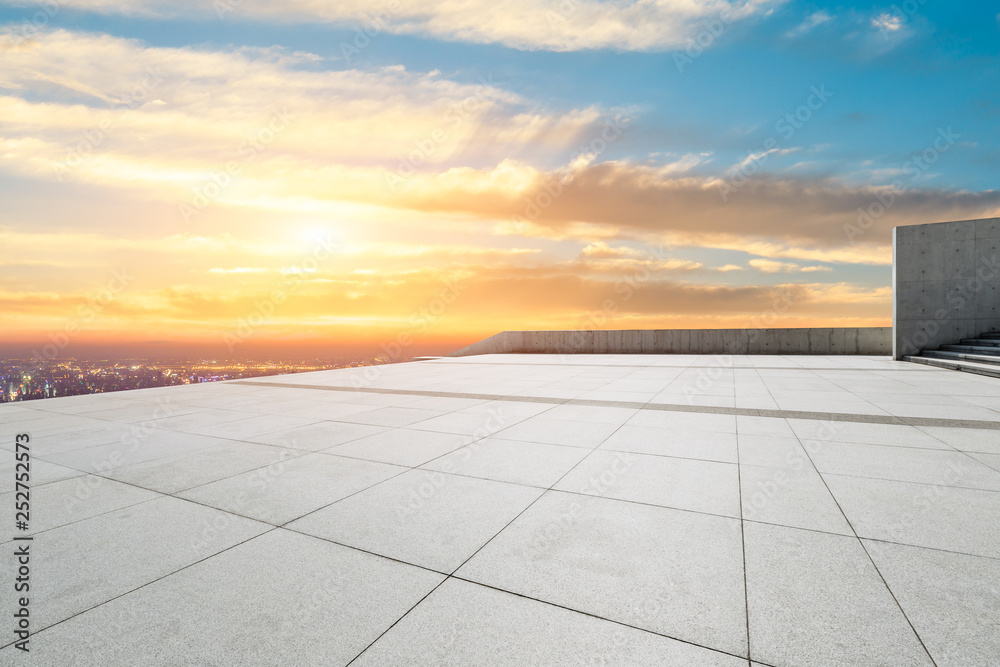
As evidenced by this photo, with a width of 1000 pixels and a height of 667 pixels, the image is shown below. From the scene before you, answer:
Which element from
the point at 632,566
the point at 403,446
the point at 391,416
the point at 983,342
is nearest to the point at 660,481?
the point at 632,566

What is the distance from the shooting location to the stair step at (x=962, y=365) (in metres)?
12.6

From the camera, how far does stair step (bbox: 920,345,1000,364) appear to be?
13.9 metres

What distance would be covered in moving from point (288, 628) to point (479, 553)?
1.28 meters

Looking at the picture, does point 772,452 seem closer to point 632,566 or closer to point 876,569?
point 876,569

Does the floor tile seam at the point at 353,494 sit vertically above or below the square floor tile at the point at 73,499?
above

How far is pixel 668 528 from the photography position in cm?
359

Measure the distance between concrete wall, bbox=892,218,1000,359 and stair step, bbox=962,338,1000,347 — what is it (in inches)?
10.8

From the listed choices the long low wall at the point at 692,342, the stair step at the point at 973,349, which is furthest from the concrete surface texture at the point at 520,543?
the long low wall at the point at 692,342

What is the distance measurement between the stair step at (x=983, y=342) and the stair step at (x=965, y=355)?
2.05 feet

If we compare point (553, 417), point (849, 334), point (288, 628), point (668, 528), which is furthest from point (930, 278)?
point (288, 628)

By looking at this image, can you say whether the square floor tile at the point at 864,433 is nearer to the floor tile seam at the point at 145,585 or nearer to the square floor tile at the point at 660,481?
the square floor tile at the point at 660,481

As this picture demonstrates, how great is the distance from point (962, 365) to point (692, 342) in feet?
38.8

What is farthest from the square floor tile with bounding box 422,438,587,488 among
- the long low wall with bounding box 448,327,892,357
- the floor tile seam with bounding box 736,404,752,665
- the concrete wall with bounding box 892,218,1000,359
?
the long low wall with bounding box 448,327,892,357

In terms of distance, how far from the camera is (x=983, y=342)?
641 inches
